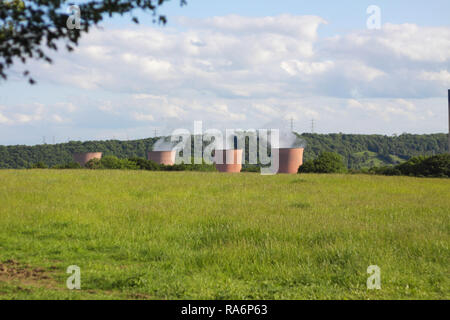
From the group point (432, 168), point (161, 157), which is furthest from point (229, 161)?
point (432, 168)

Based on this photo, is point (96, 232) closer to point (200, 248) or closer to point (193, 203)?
point (200, 248)

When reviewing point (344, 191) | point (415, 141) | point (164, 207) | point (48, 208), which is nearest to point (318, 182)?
point (344, 191)

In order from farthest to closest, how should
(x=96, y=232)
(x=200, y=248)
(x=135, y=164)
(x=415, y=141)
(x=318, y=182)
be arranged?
(x=415, y=141), (x=135, y=164), (x=318, y=182), (x=96, y=232), (x=200, y=248)

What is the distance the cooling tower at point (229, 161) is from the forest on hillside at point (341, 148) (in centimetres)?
3752

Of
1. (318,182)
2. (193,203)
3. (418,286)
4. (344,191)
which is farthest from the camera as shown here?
(318,182)

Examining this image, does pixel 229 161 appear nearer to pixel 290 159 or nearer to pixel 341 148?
A: pixel 290 159

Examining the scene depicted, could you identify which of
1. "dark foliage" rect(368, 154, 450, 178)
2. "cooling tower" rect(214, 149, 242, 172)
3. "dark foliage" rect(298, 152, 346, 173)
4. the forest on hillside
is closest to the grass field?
"dark foliage" rect(368, 154, 450, 178)

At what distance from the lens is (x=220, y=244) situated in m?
11.0

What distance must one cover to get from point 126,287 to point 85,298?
841 millimetres

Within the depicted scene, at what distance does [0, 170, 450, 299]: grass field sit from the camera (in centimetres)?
785

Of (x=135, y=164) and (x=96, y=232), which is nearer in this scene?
(x=96, y=232)

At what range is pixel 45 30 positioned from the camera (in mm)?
7062

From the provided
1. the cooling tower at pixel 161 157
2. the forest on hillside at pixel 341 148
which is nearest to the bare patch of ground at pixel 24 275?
the cooling tower at pixel 161 157
